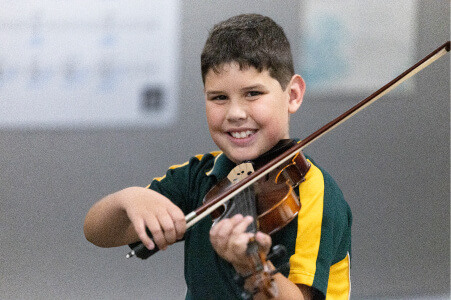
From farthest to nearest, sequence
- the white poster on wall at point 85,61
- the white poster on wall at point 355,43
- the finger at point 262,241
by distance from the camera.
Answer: the white poster on wall at point 355,43, the white poster on wall at point 85,61, the finger at point 262,241

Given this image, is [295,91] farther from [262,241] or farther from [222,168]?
[262,241]

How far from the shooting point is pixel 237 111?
34.9 inches

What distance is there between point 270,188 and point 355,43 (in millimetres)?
1512

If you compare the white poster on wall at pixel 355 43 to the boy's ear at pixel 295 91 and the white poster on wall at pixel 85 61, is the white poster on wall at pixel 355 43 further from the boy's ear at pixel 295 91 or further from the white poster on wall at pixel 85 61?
the boy's ear at pixel 295 91

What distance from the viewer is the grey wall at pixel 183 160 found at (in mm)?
2045

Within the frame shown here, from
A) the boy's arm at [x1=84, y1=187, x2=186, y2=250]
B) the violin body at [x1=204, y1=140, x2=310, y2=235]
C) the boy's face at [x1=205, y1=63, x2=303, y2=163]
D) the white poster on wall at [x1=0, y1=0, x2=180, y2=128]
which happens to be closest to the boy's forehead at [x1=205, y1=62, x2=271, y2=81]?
the boy's face at [x1=205, y1=63, x2=303, y2=163]

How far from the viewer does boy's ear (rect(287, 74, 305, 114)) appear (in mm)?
982

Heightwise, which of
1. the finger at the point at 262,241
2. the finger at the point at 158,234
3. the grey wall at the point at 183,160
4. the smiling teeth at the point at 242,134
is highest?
the smiling teeth at the point at 242,134

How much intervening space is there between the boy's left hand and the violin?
9 centimetres

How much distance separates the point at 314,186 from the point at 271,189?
8cm

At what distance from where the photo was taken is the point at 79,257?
2068mm

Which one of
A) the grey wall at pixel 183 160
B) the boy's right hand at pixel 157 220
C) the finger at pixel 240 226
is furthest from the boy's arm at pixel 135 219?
the grey wall at pixel 183 160

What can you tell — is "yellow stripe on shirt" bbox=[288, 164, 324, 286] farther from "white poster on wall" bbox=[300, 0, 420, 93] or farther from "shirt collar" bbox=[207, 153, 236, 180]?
"white poster on wall" bbox=[300, 0, 420, 93]

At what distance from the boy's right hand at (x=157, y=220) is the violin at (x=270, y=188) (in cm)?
1
